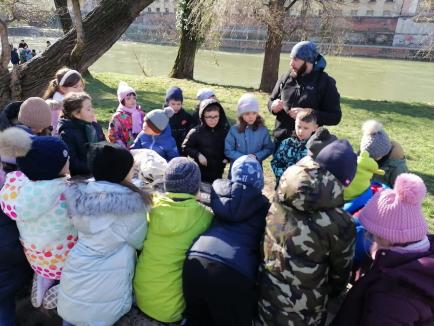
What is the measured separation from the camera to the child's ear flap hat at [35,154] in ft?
7.00

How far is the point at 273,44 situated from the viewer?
41.6ft

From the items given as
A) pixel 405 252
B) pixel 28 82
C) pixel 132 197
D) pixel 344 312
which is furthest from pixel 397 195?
pixel 28 82

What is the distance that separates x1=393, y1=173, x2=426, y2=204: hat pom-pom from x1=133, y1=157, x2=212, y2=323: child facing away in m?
1.06

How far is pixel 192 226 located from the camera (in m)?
2.20

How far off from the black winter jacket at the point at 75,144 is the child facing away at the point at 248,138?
4.23 ft

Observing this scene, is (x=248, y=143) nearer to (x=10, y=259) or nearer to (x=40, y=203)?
(x=40, y=203)

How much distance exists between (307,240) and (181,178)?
0.77 metres

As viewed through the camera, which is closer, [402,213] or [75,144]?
[402,213]

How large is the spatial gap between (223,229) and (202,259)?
0.21 meters

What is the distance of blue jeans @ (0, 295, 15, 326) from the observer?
2289 millimetres

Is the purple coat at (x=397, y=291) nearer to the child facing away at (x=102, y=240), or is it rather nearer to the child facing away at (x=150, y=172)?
the child facing away at (x=102, y=240)

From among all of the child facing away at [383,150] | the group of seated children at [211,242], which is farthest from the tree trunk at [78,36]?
the child facing away at [383,150]

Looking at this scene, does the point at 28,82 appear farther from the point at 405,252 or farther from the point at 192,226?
the point at 405,252

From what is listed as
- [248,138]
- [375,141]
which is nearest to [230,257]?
[375,141]
